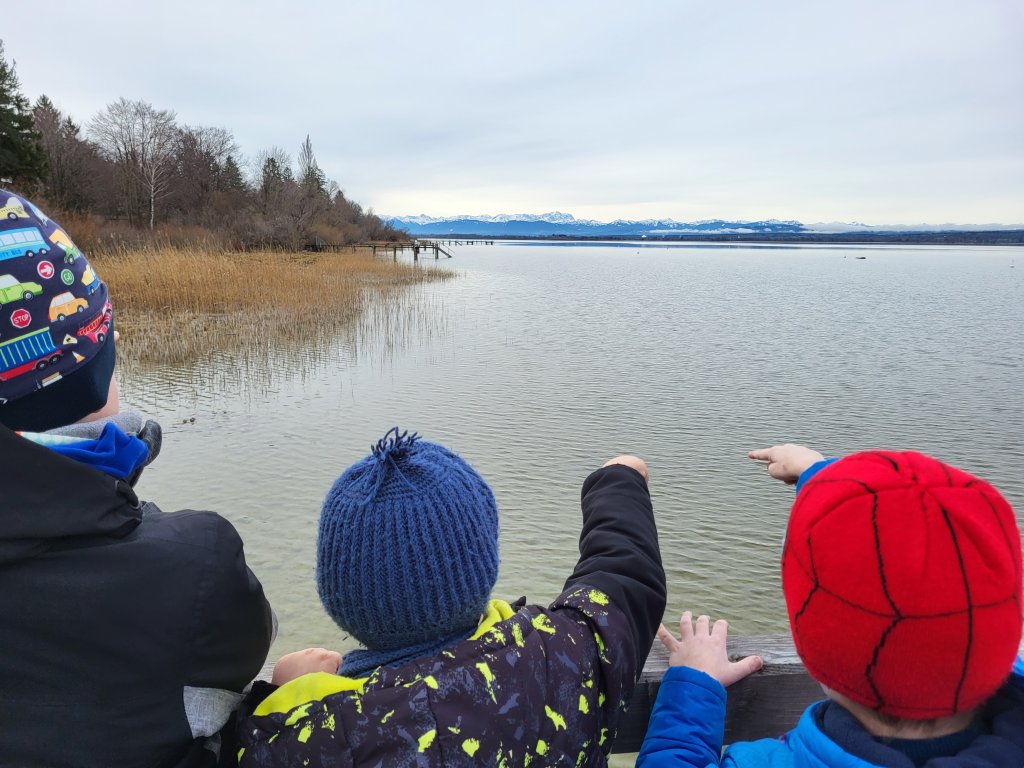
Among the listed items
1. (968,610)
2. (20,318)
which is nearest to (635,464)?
(968,610)

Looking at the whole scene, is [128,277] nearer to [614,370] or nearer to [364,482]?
[614,370]

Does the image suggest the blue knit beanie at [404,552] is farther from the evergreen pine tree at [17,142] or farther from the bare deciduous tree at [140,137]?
the bare deciduous tree at [140,137]

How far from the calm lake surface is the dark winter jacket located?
338 cm

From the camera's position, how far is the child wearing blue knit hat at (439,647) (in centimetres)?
94

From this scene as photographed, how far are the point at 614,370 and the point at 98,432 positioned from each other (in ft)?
36.7

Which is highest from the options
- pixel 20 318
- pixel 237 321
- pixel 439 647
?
pixel 20 318

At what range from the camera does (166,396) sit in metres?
9.19

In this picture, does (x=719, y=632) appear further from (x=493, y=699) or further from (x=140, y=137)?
(x=140, y=137)

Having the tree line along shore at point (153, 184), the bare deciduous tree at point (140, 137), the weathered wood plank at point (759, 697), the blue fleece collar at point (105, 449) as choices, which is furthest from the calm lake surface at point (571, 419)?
the bare deciduous tree at point (140, 137)

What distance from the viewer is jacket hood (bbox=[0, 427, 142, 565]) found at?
2.61ft

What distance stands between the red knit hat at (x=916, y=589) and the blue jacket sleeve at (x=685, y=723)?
1.41ft

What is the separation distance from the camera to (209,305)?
48.3ft

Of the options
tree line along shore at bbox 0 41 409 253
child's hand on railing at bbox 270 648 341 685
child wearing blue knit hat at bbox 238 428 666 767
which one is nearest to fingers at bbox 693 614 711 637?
child wearing blue knit hat at bbox 238 428 666 767

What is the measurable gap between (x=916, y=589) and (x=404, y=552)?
0.73 meters
